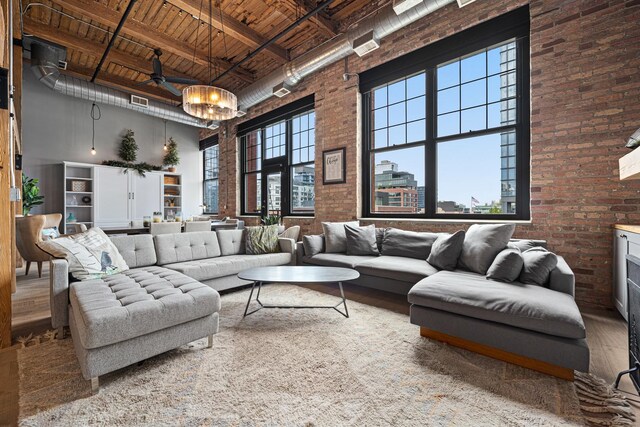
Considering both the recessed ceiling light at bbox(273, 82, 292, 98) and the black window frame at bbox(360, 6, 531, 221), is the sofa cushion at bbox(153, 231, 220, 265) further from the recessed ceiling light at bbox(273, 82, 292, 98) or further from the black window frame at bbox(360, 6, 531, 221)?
the recessed ceiling light at bbox(273, 82, 292, 98)

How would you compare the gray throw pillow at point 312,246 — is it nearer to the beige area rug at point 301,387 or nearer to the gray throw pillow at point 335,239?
the gray throw pillow at point 335,239

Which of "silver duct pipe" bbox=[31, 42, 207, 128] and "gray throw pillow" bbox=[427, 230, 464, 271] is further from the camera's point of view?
"silver duct pipe" bbox=[31, 42, 207, 128]

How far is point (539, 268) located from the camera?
2430 mm

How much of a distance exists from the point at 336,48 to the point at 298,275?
368cm

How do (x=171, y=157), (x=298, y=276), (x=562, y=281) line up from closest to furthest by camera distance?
(x=562, y=281), (x=298, y=276), (x=171, y=157)

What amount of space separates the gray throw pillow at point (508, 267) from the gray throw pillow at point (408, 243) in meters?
1.10

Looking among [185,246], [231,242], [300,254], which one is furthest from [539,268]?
[185,246]

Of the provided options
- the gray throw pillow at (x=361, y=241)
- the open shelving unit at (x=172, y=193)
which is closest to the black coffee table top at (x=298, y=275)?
the gray throw pillow at (x=361, y=241)

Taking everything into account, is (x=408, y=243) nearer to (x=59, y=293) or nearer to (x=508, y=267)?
(x=508, y=267)

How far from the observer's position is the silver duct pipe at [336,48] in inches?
146

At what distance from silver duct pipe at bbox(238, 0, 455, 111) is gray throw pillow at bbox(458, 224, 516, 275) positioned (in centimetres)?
270

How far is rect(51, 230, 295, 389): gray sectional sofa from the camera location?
1.71 metres

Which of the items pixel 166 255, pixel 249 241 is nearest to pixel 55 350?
pixel 166 255

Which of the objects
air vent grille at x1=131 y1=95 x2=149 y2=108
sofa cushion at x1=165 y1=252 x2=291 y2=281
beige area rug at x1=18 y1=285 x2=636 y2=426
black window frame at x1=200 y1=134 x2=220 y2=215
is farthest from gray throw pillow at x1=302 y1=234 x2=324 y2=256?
air vent grille at x1=131 y1=95 x2=149 y2=108
